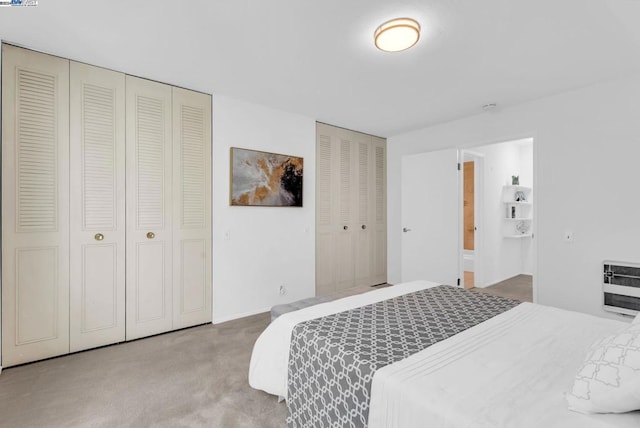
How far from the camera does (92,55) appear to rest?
2.52 metres

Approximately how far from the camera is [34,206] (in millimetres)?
2445

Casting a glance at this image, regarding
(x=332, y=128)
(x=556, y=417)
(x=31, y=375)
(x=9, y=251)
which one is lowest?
(x=31, y=375)

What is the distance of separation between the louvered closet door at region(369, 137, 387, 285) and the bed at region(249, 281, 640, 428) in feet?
9.24

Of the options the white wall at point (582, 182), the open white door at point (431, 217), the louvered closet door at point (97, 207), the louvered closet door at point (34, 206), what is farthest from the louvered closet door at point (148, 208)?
the white wall at point (582, 182)

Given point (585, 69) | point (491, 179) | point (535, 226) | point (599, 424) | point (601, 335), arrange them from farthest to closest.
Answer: point (491, 179) → point (535, 226) → point (585, 69) → point (601, 335) → point (599, 424)

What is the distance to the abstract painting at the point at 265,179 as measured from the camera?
3.44m

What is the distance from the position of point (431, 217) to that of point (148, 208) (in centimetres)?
361

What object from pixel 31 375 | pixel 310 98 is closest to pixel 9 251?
pixel 31 375

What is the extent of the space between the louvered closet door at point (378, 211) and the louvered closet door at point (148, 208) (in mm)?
2981

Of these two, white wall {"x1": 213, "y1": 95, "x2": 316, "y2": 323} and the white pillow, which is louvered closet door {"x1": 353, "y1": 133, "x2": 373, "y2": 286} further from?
the white pillow

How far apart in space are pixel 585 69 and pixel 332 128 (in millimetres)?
2740

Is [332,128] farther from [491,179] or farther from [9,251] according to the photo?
[9,251]

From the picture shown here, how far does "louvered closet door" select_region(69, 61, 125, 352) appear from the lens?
2.61 metres

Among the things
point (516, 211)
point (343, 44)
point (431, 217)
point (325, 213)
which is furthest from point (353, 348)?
point (516, 211)
